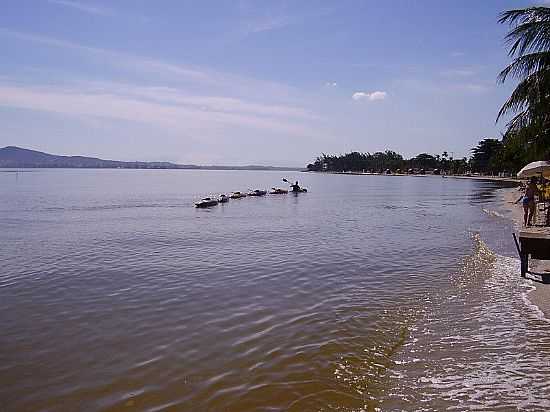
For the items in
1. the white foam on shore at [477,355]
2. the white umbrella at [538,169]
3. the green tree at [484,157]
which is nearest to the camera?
the white foam on shore at [477,355]

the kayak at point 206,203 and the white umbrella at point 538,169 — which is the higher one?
the white umbrella at point 538,169

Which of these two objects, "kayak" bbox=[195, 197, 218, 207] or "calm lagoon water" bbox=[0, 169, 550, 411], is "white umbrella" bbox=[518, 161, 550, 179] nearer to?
"calm lagoon water" bbox=[0, 169, 550, 411]

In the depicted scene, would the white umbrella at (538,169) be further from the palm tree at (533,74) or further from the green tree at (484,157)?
the green tree at (484,157)

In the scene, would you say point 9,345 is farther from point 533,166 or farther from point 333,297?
point 533,166

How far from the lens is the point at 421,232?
23.9 metres

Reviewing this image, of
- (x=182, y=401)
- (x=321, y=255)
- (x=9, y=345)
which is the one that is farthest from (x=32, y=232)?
(x=182, y=401)

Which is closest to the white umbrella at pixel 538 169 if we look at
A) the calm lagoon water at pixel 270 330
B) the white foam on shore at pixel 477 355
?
the calm lagoon water at pixel 270 330

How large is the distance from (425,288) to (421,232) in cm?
1258

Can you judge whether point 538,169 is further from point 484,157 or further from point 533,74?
point 484,157

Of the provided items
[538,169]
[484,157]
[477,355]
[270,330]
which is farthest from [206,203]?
[484,157]

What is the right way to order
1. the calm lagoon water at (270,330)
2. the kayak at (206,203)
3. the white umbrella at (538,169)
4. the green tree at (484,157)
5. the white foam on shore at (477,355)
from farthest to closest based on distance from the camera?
the green tree at (484,157), the kayak at (206,203), the white umbrella at (538,169), the calm lagoon water at (270,330), the white foam on shore at (477,355)

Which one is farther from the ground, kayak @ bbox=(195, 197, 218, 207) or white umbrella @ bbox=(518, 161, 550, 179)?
white umbrella @ bbox=(518, 161, 550, 179)

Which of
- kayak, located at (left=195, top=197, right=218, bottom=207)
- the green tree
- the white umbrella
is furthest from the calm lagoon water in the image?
the green tree

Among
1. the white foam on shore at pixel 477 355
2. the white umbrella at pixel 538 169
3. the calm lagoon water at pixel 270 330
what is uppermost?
the white umbrella at pixel 538 169
